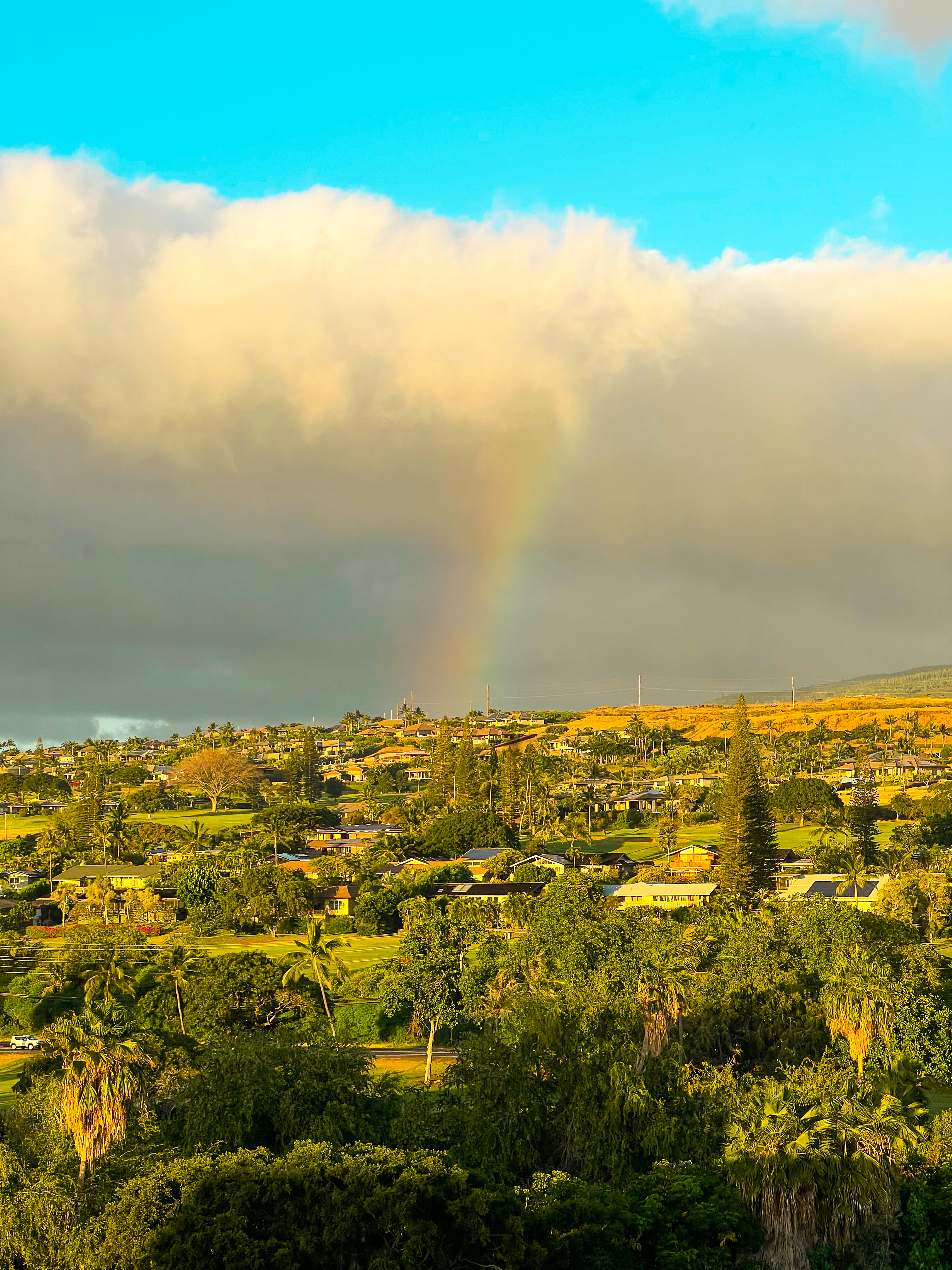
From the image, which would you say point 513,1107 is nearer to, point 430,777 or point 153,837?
point 153,837

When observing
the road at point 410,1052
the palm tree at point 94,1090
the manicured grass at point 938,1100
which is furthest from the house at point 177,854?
the palm tree at point 94,1090

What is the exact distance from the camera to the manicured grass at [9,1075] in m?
51.8

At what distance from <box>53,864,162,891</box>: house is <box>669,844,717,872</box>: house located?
53.2 m

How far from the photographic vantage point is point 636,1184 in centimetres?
3341

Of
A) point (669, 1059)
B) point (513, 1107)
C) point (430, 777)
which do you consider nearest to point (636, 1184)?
point (513, 1107)

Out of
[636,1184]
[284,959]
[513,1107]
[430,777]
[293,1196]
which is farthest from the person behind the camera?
[430,777]

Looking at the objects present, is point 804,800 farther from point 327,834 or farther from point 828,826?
point 327,834

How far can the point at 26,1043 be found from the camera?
6494 cm

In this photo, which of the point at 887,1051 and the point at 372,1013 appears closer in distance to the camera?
the point at 887,1051

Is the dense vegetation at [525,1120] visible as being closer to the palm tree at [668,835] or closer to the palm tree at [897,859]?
the palm tree at [897,859]

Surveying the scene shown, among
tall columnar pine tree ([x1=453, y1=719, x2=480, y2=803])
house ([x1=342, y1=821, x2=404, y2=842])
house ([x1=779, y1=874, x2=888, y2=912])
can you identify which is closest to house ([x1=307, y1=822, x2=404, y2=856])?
house ([x1=342, y1=821, x2=404, y2=842])

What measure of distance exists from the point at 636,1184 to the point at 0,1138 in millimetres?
21913

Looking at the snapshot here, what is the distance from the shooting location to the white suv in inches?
2542

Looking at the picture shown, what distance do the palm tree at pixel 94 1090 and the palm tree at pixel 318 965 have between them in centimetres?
2761
